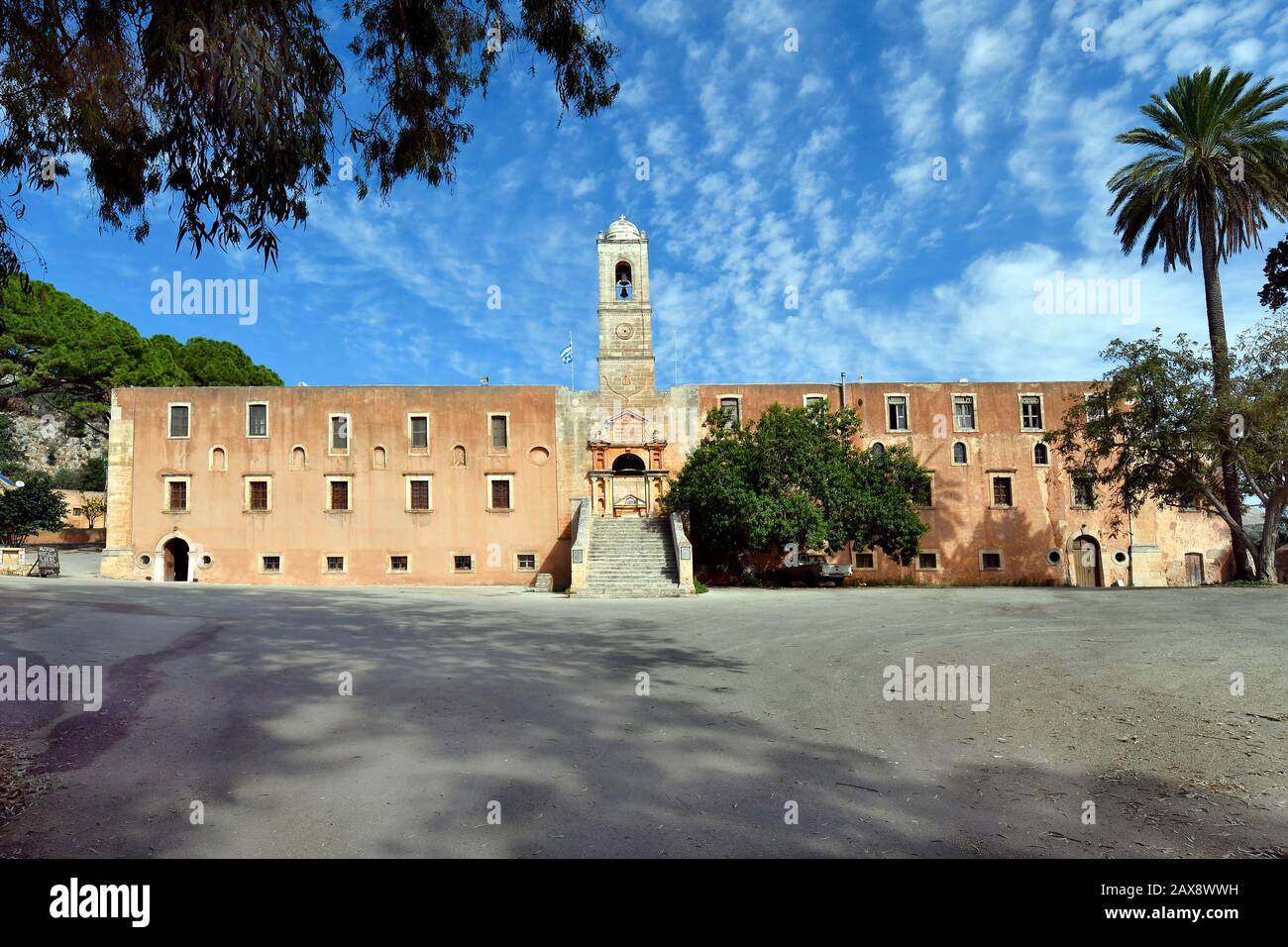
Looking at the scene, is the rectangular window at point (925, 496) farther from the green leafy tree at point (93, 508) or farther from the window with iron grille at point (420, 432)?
the green leafy tree at point (93, 508)

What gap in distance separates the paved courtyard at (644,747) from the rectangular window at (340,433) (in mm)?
19499

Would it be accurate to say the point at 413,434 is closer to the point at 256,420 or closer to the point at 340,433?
the point at 340,433

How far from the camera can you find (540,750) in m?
5.39

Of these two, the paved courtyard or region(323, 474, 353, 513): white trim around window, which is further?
region(323, 474, 353, 513): white trim around window

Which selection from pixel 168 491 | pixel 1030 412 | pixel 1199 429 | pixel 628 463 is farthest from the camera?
pixel 1030 412

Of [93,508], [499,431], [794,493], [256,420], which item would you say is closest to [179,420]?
[256,420]

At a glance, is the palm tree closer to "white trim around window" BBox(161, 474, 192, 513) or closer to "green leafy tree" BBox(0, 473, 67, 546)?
"white trim around window" BBox(161, 474, 192, 513)

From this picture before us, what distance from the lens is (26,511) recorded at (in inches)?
1207

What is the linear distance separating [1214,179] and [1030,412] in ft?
36.4

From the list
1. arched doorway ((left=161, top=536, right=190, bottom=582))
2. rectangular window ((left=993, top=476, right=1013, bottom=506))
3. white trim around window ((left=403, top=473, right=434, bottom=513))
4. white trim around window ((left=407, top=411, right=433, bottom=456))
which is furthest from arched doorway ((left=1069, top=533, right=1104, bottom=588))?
arched doorway ((left=161, top=536, right=190, bottom=582))

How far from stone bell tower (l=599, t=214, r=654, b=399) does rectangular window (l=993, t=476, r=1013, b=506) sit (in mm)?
15402

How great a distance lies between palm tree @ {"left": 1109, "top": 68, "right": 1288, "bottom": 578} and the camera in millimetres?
22531

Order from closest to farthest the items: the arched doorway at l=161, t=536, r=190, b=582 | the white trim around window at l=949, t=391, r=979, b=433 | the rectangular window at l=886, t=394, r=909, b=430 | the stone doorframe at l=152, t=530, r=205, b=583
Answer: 1. the stone doorframe at l=152, t=530, r=205, b=583
2. the arched doorway at l=161, t=536, r=190, b=582
3. the rectangular window at l=886, t=394, r=909, b=430
4. the white trim around window at l=949, t=391, r=979, b=433
